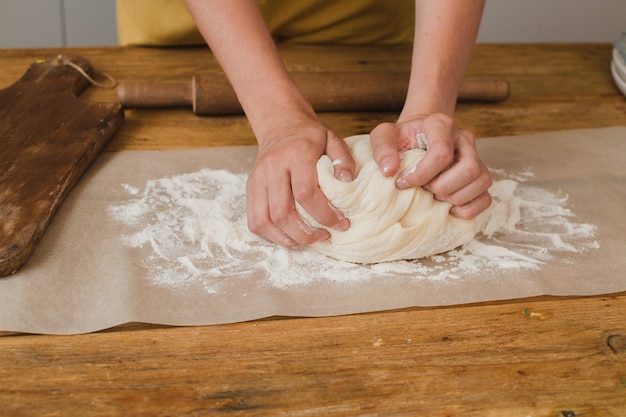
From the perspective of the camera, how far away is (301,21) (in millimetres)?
2041

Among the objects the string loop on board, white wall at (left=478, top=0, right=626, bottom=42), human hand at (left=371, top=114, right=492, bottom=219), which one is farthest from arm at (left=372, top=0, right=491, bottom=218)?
white wall at (left=478, top=0, right=626, bottom=42)

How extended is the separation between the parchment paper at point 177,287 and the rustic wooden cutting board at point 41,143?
0.04 metres

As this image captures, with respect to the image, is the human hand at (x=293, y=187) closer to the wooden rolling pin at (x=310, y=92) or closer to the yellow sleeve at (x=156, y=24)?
the wooden rolling pin at (x=310, y=92)

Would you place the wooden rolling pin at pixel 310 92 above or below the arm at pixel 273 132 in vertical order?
below

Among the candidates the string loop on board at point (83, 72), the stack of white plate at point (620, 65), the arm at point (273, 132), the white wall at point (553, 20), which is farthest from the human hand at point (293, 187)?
the white wall at point (553, 20)

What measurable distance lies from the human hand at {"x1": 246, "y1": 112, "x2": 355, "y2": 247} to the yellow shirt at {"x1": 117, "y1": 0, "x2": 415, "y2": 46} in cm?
74

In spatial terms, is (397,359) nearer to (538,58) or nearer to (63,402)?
(63,402)

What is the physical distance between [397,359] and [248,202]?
425 millimetres

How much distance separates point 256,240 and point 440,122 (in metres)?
0.40

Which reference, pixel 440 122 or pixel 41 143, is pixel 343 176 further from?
pixel 41 143

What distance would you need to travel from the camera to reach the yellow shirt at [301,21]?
1953 mm

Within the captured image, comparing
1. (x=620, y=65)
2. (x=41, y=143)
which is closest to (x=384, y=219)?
(x=41, y=143)

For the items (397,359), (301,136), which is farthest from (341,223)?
(397,359)

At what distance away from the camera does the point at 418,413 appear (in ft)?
3.17
